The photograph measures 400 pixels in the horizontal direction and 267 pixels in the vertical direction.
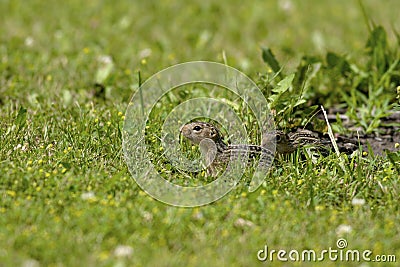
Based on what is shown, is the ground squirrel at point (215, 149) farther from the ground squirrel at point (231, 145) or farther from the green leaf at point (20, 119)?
the green leaf at point (20, 119)

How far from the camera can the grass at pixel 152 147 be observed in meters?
3.51

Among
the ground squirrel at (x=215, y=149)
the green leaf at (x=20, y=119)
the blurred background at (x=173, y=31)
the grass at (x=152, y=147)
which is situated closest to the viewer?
the grass at (x=152, y=147)

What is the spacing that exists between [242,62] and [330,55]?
103 cm

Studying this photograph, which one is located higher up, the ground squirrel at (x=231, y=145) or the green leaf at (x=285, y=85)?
the green leaf at (x=285, y=85)

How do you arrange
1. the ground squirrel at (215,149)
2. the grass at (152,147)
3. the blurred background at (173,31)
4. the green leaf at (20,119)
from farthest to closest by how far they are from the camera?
the blurred background at (173,31) → the green leaf at (20,119) → the ground squirrel at (215,149) → the grass at (152,147)

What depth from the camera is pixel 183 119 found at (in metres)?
5.05

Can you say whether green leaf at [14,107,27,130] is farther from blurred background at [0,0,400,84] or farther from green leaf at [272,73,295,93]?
green leaf at [272,73,295,93]

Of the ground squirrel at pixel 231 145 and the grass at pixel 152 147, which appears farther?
the ground squirrel at pixel 231 145

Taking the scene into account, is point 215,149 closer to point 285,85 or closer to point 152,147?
point 152,147

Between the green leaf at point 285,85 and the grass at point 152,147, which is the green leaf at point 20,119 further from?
the green leaf at point 285,85

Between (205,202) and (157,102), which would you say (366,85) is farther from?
(205,202)

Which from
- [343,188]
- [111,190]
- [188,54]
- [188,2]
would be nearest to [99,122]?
[111,190]

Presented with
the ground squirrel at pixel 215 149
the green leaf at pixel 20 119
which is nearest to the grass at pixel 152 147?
the green leaf at pixel 20 119

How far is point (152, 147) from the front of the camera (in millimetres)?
4535
